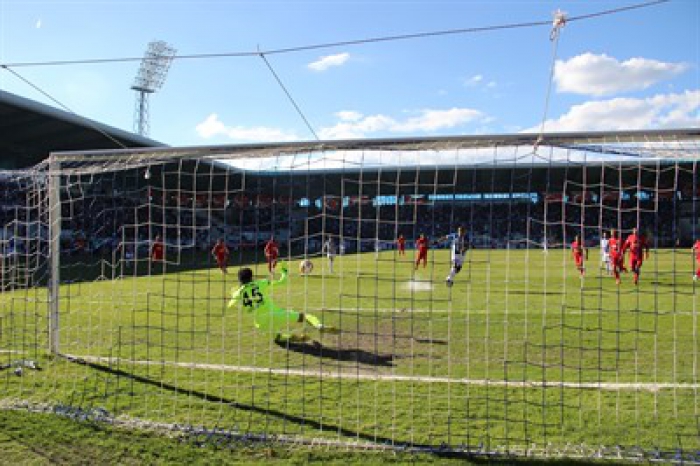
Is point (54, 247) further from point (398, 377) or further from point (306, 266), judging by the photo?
point (306, 266)

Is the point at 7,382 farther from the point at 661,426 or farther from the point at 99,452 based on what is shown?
the point at 661,426

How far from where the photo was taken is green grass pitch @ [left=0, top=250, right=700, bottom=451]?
5.34 meters

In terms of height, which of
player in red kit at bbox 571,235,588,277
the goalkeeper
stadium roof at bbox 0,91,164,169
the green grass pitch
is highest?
stadium roof at bbox 0,91,164,169

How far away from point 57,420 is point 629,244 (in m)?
15.9

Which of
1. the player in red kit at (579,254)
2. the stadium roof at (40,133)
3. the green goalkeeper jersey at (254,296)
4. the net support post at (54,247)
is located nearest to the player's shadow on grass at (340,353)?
the green goalkeeper jersey at (254,296)

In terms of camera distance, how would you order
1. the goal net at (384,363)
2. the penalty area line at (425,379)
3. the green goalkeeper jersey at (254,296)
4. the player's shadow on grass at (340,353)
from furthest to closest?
the green goalkeeper jersey at (254,296)
the player's shadow on grass at (340,353)
the penalty area line at (425,379)
the goal net at (384,363)

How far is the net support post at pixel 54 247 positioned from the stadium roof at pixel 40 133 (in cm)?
1592

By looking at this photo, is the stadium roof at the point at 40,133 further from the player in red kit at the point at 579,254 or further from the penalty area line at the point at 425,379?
the player in red kit at the point at 579,254

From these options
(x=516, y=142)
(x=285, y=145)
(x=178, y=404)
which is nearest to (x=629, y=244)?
(x=516, y=142)

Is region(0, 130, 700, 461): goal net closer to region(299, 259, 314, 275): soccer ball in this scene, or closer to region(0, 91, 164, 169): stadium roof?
region(299, 259, 314, 275): soccer ball

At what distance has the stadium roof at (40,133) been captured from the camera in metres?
24.6

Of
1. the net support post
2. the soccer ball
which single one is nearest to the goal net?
the net support post

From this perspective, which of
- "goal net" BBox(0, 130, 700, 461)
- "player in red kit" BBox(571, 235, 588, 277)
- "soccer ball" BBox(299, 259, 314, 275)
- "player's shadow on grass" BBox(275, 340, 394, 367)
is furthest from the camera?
"soccer ball" BBox(299, 259, 314, 275)

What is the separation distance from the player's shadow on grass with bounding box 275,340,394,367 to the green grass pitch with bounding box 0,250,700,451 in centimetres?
3
